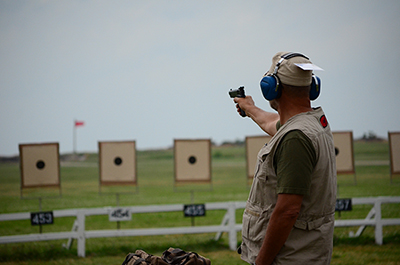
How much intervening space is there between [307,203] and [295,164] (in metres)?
0.20

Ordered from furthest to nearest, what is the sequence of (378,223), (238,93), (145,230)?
(378,223)
(145,230)
(238,93)

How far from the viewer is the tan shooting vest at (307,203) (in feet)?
5.09

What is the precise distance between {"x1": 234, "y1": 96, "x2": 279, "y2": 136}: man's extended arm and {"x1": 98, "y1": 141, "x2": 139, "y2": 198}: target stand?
17.3 ft

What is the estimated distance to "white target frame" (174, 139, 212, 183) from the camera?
7285 mm

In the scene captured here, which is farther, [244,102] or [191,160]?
[191,160]

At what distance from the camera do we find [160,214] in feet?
33.0

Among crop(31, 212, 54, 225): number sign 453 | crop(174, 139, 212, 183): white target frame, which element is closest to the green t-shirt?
crop(31, 212, 54, 225): number sign 453

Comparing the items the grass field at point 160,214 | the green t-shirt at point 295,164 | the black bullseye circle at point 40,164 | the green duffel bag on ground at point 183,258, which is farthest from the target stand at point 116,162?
the green t-shirt at point 295,164

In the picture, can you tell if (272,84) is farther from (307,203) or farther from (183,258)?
(183,258)

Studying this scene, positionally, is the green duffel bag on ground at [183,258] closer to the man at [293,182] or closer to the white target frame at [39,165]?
the man at [293,182]

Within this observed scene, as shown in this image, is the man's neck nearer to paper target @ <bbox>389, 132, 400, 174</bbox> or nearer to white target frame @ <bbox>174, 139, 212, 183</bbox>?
white target frame @ <bbox>174, 139, 212, 183</bbox>

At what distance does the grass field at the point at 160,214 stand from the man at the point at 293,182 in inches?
140

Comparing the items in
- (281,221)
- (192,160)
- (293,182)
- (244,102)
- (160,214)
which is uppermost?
(244,102)

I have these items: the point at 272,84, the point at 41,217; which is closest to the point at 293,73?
the point at 272,84
